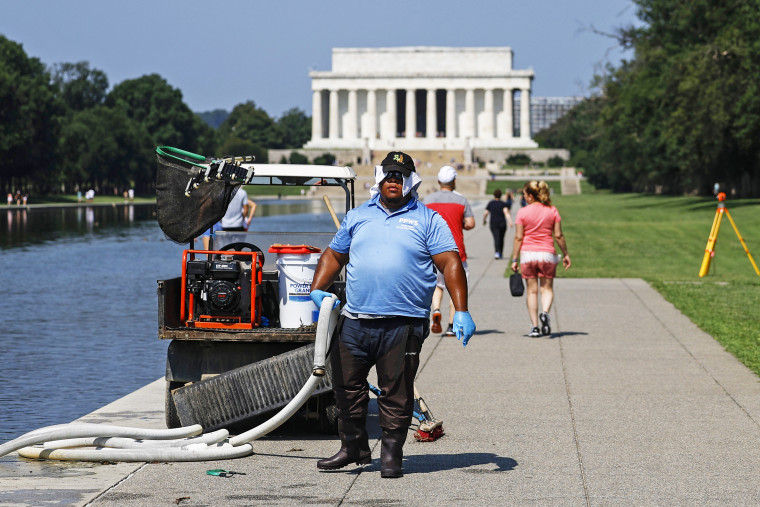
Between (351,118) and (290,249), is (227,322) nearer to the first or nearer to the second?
(290,249)

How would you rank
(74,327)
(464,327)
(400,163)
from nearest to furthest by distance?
1. (464,327)
2. (400,163)
3. (74,327)

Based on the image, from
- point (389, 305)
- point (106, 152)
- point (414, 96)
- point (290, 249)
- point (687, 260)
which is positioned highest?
point (414, 96)

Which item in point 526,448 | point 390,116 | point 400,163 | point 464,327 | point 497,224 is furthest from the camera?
point 390,116

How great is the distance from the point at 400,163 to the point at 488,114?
163644mm

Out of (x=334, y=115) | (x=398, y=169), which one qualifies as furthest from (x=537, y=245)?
(x=334, y=115)

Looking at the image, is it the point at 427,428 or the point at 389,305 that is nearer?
the point at 389,305

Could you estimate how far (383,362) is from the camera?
298 inches

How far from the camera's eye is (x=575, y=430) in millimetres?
9133

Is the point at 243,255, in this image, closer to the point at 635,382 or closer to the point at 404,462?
the point at 404,462

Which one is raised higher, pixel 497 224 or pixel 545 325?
pixel 497 224

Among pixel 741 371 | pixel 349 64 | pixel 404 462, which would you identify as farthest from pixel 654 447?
pixel 349 64

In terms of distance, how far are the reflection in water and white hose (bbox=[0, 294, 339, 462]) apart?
1642 millimetres

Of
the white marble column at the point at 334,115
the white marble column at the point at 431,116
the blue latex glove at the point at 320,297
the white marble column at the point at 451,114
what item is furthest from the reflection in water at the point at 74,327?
the white marble column at the point at 431,116

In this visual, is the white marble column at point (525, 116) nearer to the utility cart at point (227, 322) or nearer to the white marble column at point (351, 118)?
the white marble column at point (351, 118)
